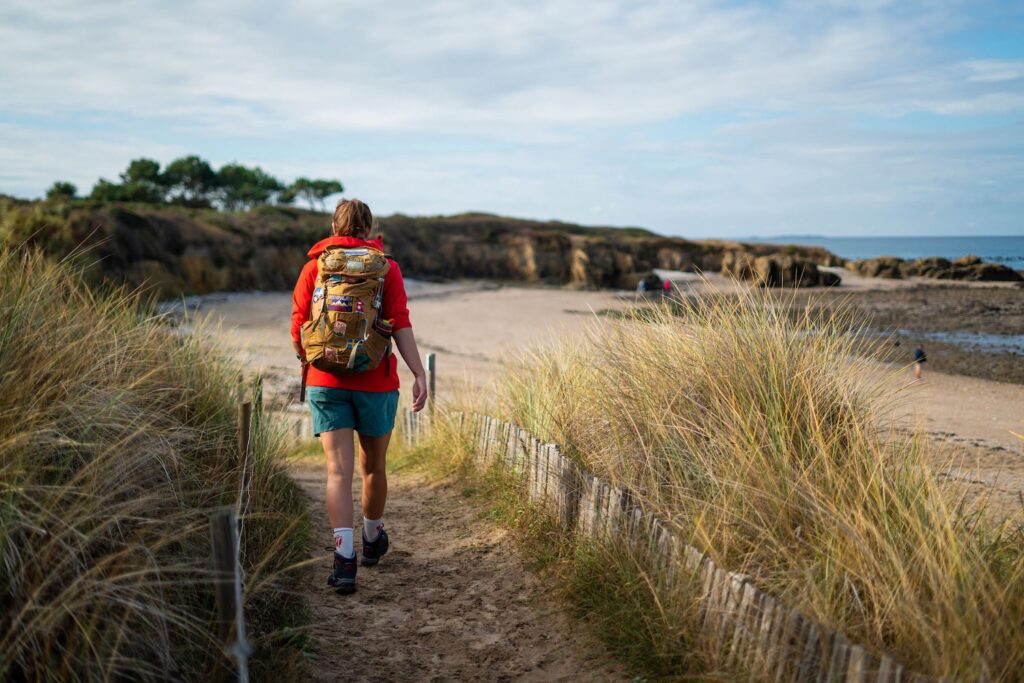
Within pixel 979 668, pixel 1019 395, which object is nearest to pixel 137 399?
pixel 979 668

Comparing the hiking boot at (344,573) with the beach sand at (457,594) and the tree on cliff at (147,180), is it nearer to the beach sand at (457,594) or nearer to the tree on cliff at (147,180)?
the beach sand at (457,594)

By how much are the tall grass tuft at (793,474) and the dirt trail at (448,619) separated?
0.79 metres

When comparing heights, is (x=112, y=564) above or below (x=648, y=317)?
below

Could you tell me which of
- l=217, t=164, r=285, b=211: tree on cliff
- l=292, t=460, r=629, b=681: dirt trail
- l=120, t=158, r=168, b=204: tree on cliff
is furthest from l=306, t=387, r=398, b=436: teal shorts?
l=217, t=164, r=285, b=211: tree on cliff

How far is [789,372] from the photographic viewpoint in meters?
4.68

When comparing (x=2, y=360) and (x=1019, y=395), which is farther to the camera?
(x=1019, y=395)

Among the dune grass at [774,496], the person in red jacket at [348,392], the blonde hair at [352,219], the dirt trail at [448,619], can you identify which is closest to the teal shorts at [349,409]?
the person in red jacket at [348,392]

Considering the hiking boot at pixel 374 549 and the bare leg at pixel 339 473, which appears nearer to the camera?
the bare leg at pixel 339 473

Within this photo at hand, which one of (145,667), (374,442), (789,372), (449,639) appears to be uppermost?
(789,372)

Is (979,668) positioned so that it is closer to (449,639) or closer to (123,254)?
(449,639)

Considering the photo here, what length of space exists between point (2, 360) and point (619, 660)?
3.11m

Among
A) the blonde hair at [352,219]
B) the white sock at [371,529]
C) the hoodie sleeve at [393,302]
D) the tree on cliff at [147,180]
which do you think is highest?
the tree on cliff at [147,180]

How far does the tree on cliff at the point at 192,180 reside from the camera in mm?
52938

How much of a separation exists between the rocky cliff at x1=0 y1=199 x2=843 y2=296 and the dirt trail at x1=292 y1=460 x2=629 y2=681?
1152 centimetres
